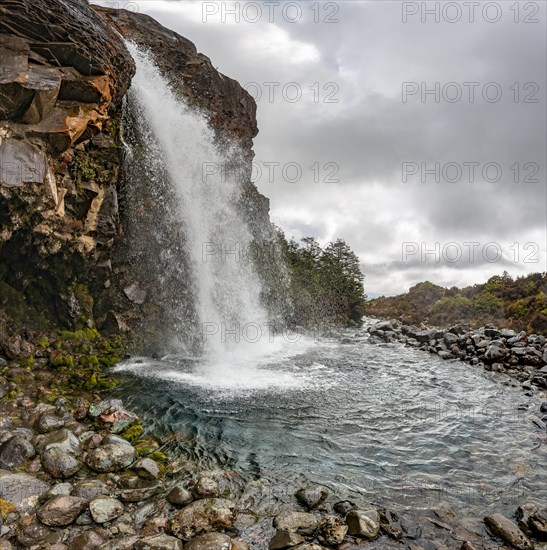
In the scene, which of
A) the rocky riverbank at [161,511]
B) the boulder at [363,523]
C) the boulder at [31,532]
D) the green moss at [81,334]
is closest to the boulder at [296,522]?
the rocky riverbank at [161,511]

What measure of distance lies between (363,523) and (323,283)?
A: 4398 centimetres

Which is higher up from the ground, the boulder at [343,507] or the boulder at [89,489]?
the boulder at [89,489]

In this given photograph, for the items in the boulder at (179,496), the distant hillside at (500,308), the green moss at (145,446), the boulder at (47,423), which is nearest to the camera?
the boulder at (179,496)

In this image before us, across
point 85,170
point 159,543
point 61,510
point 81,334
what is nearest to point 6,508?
point 61,510

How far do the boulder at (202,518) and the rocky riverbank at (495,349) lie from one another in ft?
50.0

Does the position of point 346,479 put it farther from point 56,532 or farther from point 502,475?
point 56,532

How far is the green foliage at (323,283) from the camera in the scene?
41031mm

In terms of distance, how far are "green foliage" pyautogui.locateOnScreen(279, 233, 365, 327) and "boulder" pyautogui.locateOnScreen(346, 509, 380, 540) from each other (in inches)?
1206

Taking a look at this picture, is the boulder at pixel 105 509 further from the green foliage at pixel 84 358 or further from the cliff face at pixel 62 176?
the cliff face at pixel 62 176

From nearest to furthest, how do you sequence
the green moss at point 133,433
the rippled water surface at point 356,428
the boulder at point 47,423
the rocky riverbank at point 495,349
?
the rippled water surface at point 356,428
the boulder at point 47,423
the green moss at point 133,433
the rocky riverbank at point 495,349

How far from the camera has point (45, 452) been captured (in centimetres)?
689

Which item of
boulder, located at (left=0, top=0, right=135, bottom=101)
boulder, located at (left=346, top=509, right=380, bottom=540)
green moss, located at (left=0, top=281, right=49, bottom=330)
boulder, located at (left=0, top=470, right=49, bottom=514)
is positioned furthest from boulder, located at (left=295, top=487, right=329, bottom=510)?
boulder, located at (left=0, top=0, right=135, bottom=101)

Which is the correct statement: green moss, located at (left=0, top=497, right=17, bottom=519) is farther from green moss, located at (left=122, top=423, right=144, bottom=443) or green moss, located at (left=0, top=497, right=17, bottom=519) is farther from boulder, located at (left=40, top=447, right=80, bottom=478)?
green moss, located at (left=122, top=423, right=144, bottom=443)

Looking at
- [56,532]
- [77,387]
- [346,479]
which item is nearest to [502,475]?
[346,479]
